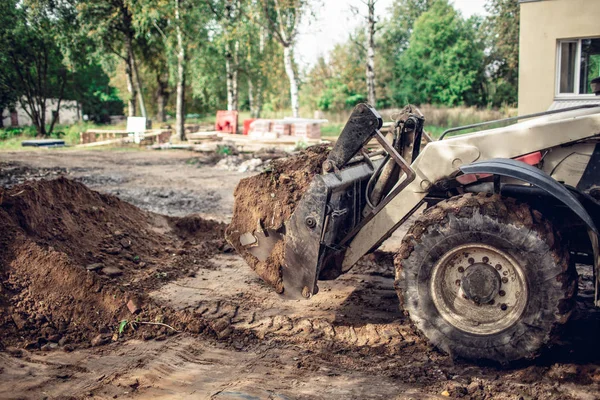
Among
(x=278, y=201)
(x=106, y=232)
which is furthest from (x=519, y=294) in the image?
(x=106, y=232)

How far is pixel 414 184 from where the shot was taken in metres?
4.74

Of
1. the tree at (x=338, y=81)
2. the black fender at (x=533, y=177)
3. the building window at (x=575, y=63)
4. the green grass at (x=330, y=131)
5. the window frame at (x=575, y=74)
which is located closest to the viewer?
the black fender at (x=533, y=177)

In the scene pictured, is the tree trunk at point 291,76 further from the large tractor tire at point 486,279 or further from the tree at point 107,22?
the large tractor tire at point 486,279

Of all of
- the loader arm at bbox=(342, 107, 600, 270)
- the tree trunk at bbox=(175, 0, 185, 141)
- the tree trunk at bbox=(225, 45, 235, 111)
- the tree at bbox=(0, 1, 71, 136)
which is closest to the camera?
the loader arm at bbox=(342, 107, 600, 270)

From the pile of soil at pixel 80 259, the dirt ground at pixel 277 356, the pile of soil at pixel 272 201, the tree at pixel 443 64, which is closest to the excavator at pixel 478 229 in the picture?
the pile of soil at pixel 272 201

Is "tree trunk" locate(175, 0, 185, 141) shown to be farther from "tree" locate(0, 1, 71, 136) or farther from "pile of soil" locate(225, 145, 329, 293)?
"pile of soil" locate(225, 145, 329, 293)

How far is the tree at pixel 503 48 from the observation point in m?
34.9

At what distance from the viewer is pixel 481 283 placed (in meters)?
4.18

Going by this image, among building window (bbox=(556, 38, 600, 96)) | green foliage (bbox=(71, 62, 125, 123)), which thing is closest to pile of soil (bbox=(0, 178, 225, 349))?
building window (bbox=(556, 38, 600, 96))

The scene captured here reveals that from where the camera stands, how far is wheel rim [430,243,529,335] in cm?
412

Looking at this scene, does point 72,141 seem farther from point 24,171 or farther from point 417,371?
point 417,371

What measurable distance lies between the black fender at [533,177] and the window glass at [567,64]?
46.3 ft

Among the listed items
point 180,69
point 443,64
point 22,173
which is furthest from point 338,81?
point 22,173

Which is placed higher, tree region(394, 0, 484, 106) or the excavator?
tree region(394, 0, 484, 106)
